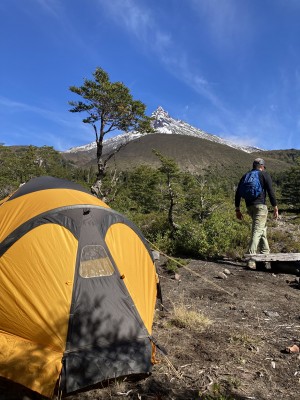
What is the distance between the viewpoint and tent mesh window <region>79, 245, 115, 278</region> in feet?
15.4

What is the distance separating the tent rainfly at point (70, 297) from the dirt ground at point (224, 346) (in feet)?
0.90

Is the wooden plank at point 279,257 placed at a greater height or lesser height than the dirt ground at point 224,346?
greater

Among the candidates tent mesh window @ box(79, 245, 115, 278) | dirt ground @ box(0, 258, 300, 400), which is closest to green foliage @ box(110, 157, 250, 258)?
dirt ground @ box(0, 258, 300, 400)

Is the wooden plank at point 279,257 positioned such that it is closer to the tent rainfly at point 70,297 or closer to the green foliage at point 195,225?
the green foliage at point 195,225

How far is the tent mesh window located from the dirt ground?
135cm

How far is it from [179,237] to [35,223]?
23.9 ft

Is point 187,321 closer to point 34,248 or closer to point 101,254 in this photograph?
point 101,254

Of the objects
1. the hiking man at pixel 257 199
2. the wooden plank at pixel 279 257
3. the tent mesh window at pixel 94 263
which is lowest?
the wooden plank at pixel 279 257

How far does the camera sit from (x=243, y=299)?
6.87 meters

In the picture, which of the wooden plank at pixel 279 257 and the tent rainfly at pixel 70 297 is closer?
the tent rainfly at pixel 70 297

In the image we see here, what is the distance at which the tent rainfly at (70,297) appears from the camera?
3.86 metres

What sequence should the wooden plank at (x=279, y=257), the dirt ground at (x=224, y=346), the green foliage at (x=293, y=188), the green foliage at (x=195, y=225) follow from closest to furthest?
the dirt ground at (x=224, y=346) < the wooden plank at (x=279, y=257) < the green foliage at (x=195, y=225) < the green foliage at (x=293, y=188)

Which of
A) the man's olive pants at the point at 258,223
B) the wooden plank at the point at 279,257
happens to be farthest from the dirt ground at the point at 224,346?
the man's olive pants at the point at 258,223

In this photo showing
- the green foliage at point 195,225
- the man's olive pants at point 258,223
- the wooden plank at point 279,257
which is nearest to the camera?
the wooden plank at point 279,257
